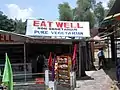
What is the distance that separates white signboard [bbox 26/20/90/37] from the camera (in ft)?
73.7

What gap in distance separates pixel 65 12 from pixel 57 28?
50.6m

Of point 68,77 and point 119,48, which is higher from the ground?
point 119,48

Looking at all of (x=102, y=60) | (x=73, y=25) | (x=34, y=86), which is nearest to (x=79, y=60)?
(x=73, y=25)

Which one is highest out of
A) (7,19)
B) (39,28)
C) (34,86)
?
(7,19)

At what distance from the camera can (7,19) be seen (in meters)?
63.6

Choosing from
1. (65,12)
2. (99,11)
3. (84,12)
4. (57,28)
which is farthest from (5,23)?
(57,28)

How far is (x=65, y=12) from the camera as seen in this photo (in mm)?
73188

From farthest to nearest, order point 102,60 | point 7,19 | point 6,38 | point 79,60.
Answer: point 7,19 < point 102,60 < point 79,60 < point 6,38

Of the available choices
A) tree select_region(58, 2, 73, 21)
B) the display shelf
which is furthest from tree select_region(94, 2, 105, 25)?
the display shelf

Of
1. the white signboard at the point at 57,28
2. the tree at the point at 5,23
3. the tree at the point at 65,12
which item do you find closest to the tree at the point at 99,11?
the tree at the point at 65,12

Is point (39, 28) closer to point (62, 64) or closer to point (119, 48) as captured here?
point (62, 64)

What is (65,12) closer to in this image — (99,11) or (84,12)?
(84,12)

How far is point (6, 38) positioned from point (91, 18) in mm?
53743

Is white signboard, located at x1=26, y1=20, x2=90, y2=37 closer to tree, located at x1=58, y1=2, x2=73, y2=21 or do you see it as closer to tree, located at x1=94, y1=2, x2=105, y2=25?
tree, located at x1=58, y1=2, x2=73, y2=21
